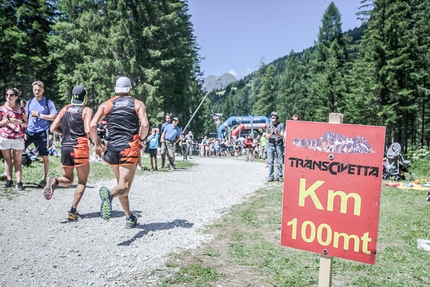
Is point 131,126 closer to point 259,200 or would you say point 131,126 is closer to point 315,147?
point 315,147

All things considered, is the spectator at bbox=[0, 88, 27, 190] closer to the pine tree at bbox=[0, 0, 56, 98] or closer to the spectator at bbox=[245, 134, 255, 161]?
the spectator at bbox=[245, 134, 255, 161]

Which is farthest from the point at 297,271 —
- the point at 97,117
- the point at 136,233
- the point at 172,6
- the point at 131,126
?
the point at 172,6

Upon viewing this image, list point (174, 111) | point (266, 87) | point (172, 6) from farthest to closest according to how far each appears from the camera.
Result: point (266, 87), point (174, 111), point (172, 6)

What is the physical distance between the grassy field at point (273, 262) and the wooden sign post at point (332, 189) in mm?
1028

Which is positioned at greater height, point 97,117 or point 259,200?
point 97,117

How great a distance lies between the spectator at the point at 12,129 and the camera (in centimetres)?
720

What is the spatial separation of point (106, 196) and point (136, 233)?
0.88m

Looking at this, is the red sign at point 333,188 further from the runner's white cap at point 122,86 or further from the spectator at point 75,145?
the spectator at point 75,145

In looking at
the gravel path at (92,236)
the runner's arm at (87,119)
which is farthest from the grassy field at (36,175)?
the runner's arm at (87,119)

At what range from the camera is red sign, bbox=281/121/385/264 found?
2.50m

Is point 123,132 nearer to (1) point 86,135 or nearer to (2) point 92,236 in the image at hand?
(1) point 86,135

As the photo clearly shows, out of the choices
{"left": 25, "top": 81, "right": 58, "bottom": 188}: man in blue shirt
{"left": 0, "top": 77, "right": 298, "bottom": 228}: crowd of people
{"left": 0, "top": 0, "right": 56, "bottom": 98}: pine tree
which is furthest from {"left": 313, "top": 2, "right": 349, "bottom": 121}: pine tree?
{"left": 0, "top": 77, "right": 298, "bottom": 228}: crowd of people

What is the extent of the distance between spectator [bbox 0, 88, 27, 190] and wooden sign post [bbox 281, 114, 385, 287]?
6.44 m

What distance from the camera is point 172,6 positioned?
104ft
